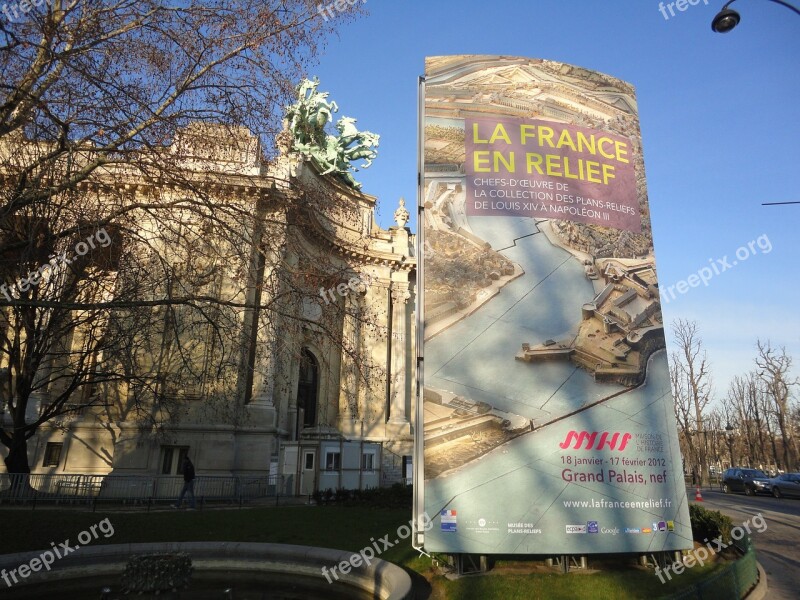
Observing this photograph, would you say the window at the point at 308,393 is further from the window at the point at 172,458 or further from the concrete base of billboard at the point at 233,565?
the concrete base of billboard at the point at 233,565

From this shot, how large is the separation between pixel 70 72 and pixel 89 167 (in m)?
1.70

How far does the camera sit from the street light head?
9.64m

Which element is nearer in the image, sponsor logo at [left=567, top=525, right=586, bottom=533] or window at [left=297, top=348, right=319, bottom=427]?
sponsor logo at [left=567, top=525, right=586, bottom=533]

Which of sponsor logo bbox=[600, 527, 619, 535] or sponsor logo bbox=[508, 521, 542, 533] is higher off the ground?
sponsor logo bbox=[508, 521, 542, 533]

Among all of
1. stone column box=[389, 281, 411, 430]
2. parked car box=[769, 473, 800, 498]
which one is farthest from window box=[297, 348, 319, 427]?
parked car box=[769, 473, 800, 498]

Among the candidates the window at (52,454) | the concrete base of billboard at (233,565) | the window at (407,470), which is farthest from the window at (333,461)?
the window at (52,454)

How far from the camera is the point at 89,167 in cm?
913

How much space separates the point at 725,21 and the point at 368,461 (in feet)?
65.3

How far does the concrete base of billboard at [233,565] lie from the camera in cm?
952

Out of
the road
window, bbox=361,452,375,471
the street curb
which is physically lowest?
the road

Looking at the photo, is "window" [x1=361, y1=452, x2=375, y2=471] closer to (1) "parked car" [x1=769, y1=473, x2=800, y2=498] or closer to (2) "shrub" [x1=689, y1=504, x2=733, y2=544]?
(2) "shrub" [x1=689, y1=504, x2=733, y2=544]

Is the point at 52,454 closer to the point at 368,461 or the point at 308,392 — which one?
the point at 368,461

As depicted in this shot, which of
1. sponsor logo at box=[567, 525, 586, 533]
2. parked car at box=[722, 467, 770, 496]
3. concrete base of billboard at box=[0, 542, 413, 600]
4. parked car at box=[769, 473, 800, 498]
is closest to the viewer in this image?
sponsor logo at box=[567, 525, 586, 533]

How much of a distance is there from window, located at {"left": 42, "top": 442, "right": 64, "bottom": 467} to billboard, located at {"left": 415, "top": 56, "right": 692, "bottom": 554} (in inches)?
835
